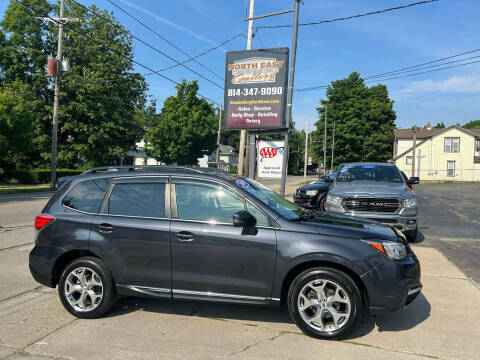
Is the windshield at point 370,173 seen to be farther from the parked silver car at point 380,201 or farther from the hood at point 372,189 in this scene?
the hood at point 372,189

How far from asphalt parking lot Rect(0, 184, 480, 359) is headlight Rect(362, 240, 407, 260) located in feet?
2.71

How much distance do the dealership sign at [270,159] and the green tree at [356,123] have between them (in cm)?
4605

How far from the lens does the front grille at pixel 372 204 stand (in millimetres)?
7641

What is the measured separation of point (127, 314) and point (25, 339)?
3.35ft

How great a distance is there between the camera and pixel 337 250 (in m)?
3.59

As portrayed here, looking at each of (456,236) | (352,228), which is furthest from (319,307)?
(456,236)

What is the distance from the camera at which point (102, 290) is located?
4.04 meters

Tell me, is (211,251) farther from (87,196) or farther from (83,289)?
(87,196)

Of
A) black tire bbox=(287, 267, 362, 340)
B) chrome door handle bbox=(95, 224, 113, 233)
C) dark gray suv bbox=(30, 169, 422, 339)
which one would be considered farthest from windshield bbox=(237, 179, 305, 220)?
chrome door handle bbox=(95, 224, 113, 233)

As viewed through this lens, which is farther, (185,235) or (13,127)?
(13,127)

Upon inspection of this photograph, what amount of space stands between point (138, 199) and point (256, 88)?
9.81 metres

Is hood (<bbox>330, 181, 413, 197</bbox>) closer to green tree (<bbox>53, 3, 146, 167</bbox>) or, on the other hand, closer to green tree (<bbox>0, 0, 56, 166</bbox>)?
green tree (<bbox>53, 3, 146, 167</bbox>)

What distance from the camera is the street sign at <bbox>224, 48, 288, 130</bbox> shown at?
12711 mm

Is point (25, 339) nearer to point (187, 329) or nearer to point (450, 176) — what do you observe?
point (187, 329)
